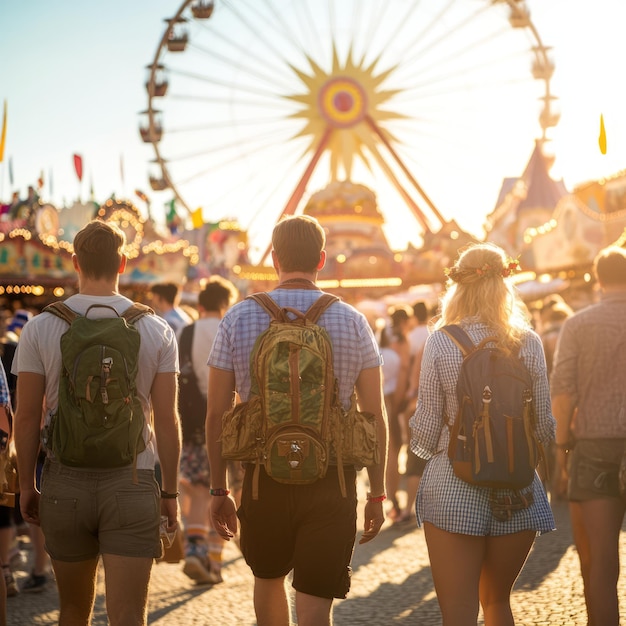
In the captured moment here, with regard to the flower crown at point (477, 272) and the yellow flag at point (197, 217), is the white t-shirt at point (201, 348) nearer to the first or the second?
the flower crown at point (477, 272)

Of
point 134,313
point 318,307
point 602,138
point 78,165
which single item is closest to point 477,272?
point 318,307

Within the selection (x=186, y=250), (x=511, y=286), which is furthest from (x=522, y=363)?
(x=186, y=250)

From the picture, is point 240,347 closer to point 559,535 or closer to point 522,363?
point 522,363

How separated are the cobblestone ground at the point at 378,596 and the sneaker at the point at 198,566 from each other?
2.5 inches

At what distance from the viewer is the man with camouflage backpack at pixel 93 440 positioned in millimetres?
3008

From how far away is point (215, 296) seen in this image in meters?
6.15

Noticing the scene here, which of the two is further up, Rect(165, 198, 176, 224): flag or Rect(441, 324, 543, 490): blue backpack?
Rect(165, 198, 176, 224): flag

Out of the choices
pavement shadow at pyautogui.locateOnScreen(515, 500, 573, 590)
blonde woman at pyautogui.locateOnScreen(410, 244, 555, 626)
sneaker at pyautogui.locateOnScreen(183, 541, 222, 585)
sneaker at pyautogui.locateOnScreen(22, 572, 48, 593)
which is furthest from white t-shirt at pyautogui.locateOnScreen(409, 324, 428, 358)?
blonde woman at pyautogui.locateOnScreen(410, 244, 555, 626)

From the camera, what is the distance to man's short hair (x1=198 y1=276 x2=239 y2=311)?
20.2 ft

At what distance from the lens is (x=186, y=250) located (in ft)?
87.6

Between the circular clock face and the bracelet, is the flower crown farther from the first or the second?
the circular clock face

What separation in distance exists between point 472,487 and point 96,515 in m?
1.10

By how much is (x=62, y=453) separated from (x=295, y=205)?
2894 centimetres

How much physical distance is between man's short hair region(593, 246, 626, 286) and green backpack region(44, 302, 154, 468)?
193 centimetres
